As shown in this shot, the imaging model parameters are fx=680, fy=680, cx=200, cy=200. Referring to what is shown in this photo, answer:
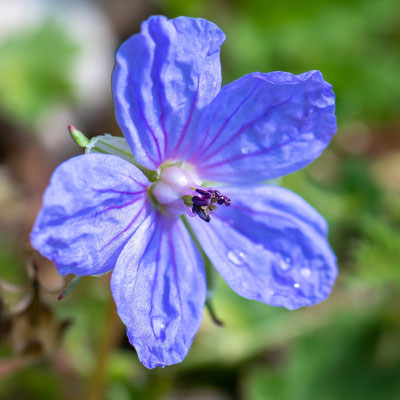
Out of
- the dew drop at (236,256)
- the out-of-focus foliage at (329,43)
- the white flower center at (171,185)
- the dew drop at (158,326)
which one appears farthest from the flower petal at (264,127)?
the out-of-focus foliage at (329,43)

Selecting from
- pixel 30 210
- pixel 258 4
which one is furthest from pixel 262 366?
pixel 258 4

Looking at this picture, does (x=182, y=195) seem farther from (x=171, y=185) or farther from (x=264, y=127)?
(x=264, y=127)

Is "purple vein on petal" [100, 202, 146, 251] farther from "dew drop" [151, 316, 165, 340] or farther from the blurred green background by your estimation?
the blurred green background

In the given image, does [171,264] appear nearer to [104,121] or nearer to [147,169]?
[147,169]

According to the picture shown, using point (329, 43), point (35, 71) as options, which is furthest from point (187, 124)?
point (329, 43)

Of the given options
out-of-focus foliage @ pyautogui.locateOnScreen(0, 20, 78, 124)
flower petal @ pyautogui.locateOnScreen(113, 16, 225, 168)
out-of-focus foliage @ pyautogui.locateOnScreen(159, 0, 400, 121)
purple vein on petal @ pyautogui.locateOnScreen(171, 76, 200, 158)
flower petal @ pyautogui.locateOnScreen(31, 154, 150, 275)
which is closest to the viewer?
flower petal @ pyautogui.locateOnScreen(31, 154, 150, 275)

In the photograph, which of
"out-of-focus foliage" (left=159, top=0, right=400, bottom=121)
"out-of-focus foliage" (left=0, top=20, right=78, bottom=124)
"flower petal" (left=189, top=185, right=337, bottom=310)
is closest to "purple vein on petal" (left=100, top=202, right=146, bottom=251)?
"flower petal" (left=189, top=185, right=337, bottom=310)

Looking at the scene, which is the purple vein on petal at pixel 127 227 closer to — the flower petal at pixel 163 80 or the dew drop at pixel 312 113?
the flower petal at pixel 163 80
